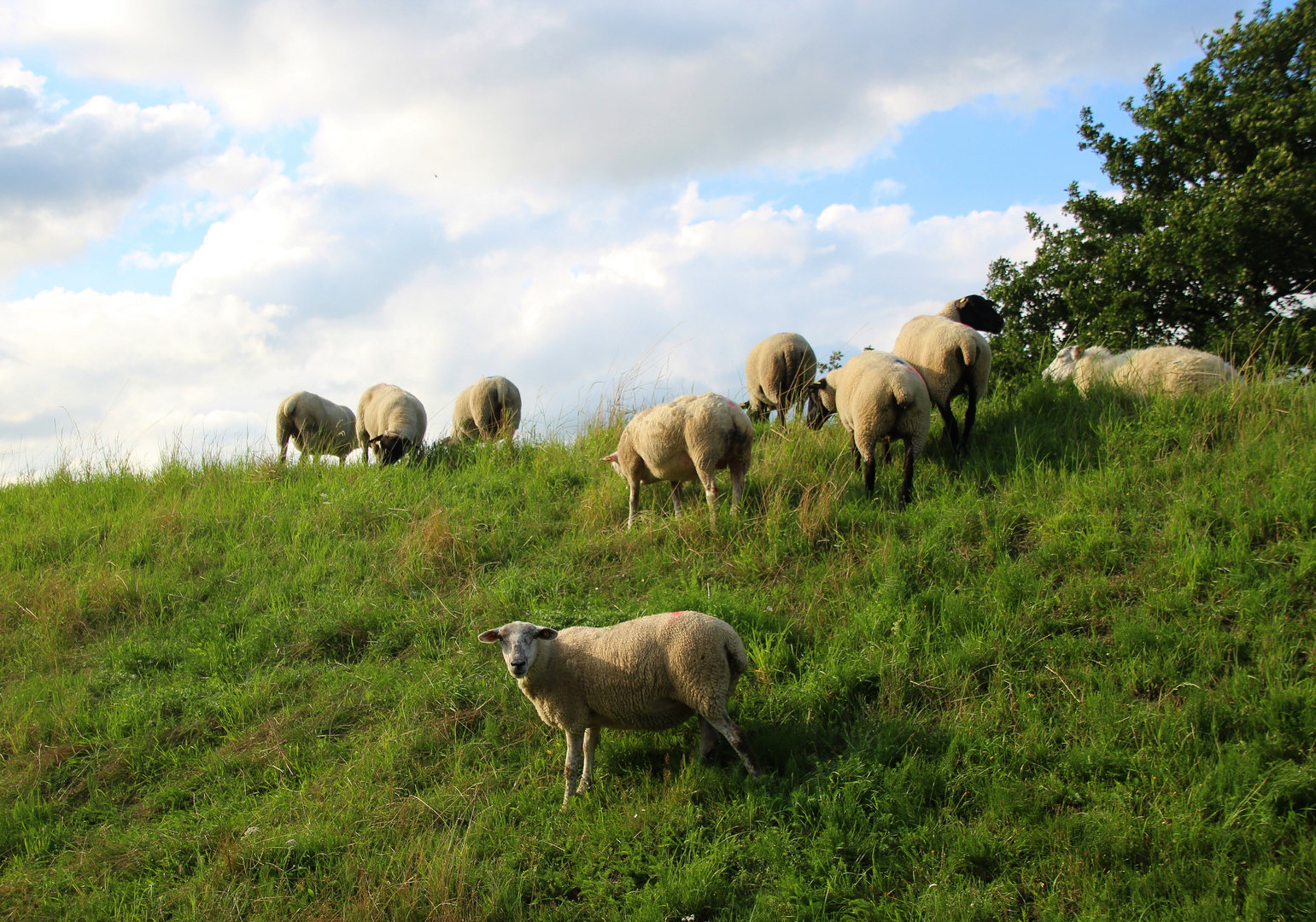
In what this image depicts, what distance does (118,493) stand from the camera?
1213 centimetres

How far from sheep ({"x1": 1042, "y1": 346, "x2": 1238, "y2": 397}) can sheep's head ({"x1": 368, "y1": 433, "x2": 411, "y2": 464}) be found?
949 cm

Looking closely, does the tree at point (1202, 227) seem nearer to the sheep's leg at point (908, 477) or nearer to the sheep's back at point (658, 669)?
the sheep's leg at point (908, 477)

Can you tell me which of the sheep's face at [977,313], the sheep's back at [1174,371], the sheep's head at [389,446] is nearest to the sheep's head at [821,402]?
the sheep's face at [977,313]

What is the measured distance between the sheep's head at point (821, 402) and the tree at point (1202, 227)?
5.76 meters

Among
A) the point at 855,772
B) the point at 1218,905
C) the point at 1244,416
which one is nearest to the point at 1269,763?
the point at 1218,905

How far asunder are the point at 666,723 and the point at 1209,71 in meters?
18.3

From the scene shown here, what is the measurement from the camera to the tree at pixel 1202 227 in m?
14.3

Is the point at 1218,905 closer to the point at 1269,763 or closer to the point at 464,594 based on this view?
the point at 1269,763

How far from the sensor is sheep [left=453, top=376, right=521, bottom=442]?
562 inches

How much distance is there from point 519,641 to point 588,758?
103 centimetres

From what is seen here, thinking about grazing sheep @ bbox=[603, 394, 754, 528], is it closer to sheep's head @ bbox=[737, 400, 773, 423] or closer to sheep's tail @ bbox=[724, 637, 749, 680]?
sheep's tail @ bbox=[724, 637, 749, 680]

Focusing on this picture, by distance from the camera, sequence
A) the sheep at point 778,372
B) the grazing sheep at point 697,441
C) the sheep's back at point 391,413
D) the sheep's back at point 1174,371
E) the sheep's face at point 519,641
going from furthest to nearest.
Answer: the sheep's back at point 391,413, the sheep at point 778,372, the sheep's back at point 1174,371, the grazing sheep at point 697,441, the sheep's face at point 519,641

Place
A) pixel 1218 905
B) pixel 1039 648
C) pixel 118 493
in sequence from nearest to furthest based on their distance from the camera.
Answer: pixel 1218 905, pixel 1039 648, pixel 118 493

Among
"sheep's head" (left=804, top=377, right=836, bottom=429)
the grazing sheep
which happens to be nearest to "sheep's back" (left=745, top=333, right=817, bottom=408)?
"sheep's head" (left=804, top=377, right=836, bottom=429)
